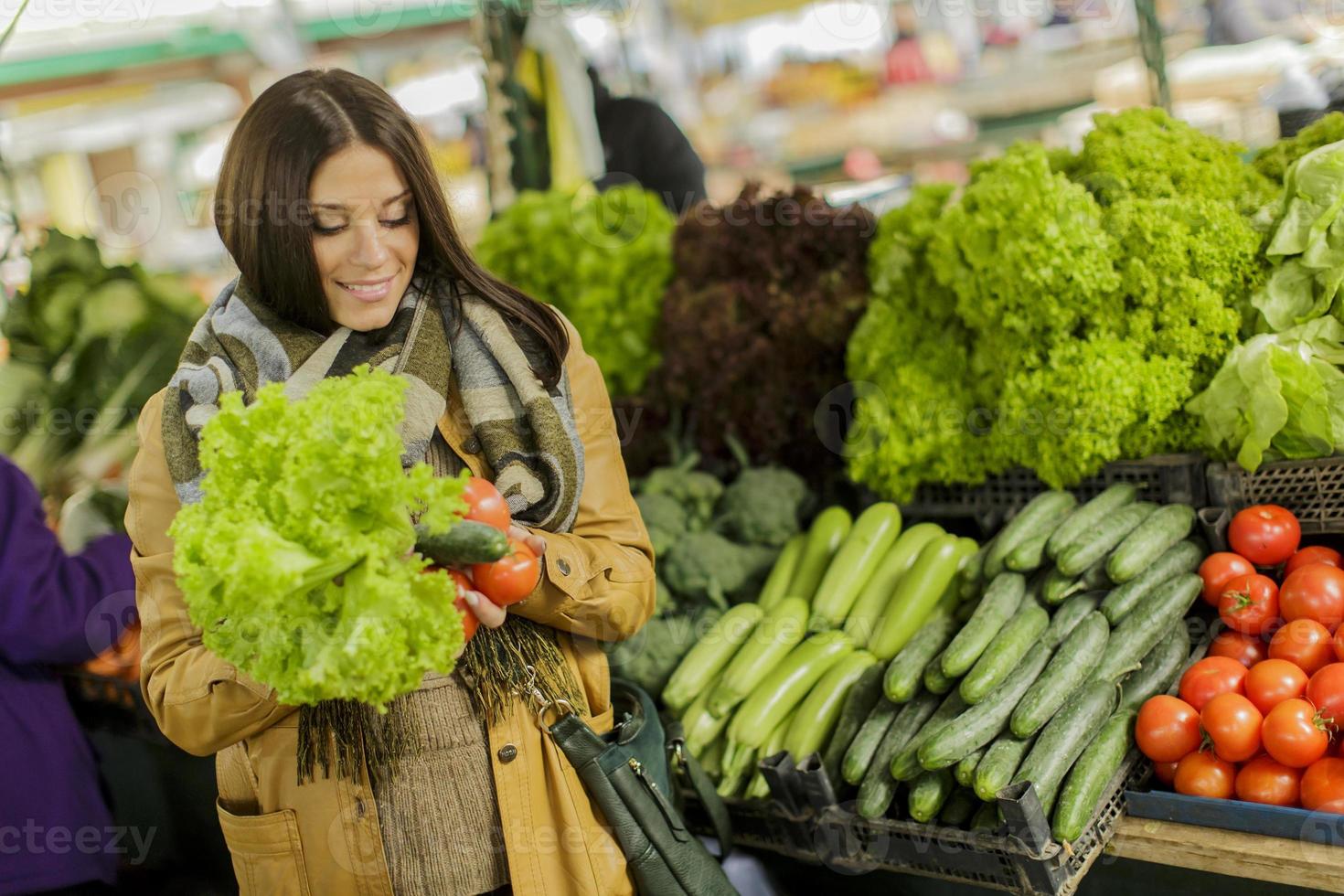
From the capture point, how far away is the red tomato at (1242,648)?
Answer: 248cm

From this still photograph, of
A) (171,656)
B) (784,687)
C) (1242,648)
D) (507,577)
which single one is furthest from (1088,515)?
(171,656)

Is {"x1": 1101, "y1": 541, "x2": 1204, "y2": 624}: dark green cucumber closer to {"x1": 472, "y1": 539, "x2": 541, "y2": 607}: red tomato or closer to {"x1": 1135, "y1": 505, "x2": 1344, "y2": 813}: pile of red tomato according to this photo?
{"x1": 1135, "y1": 505, "x2": 1344, "y2": 813}: pile of red tomato

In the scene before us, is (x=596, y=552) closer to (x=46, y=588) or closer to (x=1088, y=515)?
(x=1088, y=515)

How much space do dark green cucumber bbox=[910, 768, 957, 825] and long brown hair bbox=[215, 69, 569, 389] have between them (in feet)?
4.11

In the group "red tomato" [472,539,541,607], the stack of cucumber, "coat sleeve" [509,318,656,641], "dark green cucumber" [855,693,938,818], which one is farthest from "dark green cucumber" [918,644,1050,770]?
"red tomato" [472,539,541,607]

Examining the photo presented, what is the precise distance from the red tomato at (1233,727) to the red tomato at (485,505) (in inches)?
60.6

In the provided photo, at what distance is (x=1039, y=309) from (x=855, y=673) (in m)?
1.07

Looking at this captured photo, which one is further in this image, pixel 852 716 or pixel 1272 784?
pixel 852 716

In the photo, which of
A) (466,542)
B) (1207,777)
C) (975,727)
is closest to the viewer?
(466,542)

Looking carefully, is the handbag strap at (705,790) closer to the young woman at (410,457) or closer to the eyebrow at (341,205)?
the young woman at (410,457)

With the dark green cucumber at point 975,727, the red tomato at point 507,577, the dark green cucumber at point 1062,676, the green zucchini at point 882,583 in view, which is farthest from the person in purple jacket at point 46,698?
the dark green cucumber at point 1062,676

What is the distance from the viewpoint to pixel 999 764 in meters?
2.28

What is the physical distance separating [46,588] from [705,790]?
1.67m

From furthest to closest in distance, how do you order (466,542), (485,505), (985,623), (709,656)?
(709,656)
(985,623)
(485,505)
(466,542)
